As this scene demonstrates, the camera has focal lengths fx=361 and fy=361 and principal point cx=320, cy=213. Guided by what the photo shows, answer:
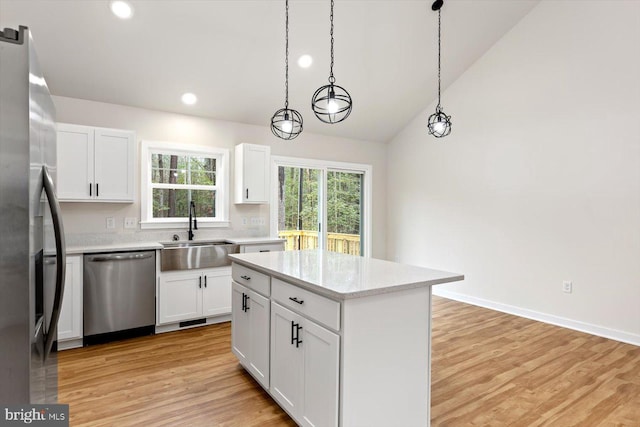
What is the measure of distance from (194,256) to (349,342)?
258 centimetres

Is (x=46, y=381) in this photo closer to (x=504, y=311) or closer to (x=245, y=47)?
(x=245, y=47)

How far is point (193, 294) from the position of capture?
12.8ft

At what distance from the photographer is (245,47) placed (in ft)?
12.5

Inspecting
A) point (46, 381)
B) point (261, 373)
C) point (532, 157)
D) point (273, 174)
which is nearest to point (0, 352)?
point (46, 381)

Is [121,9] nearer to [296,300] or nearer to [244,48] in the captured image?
[244,48]

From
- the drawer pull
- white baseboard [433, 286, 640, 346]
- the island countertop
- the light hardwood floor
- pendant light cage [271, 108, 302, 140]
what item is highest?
pendant light cage [271, 108, 302, 140]

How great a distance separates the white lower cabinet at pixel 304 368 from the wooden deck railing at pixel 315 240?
309 centimetres

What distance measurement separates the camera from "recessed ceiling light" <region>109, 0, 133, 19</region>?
3.05 meters

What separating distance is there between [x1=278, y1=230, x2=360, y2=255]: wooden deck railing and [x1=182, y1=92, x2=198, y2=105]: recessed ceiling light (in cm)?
212

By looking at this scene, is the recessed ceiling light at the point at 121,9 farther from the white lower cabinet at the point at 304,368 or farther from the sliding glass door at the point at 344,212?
the sliding glass door at the point at 344,212

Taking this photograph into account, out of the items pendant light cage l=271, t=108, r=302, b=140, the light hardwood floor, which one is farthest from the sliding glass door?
pendant light cage l=271, t=108, r=302, b=140

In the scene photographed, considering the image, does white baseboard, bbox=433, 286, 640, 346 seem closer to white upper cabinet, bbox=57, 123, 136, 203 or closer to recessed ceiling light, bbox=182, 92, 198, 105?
recessed ceiling light, bbox=182, 92, 198, 105

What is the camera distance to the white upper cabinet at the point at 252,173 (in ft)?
14.9

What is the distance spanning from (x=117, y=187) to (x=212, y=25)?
1.90m
